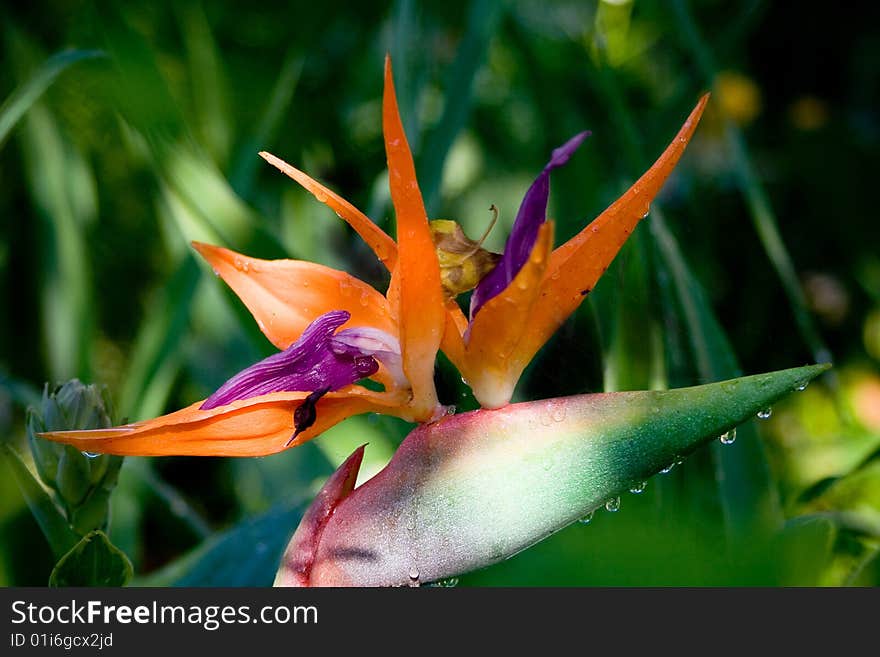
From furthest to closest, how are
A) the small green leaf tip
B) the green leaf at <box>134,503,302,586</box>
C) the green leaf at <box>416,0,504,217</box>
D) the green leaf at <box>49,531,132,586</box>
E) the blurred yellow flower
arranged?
the blurred yellow flower
the green leaf at <box>416,0,504,217</box>
the green leaf at <box>134,503,302,586</box>
the green leaf at <box>49,531,132,586</box>
the small green leaf tip

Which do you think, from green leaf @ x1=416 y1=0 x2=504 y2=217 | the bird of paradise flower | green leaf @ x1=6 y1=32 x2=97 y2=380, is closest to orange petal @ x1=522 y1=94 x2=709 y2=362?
the bird of paradise flower

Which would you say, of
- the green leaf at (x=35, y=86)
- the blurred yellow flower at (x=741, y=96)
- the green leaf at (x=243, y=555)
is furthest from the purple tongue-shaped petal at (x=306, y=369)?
the blurred yellow flower at (x=741, y=96)

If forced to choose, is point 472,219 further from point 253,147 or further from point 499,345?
point 499,345

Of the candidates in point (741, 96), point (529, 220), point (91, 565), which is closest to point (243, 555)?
point (91, 565)

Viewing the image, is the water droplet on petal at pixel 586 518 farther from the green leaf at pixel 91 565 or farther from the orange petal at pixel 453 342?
the green leaf at pixel 91 565

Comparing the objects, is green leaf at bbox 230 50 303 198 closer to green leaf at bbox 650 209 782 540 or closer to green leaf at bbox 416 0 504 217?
green leaf at bbox 416 0 504 217

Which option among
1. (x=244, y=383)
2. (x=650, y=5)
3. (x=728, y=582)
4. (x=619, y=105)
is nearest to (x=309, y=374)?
(x=244, y=383)
